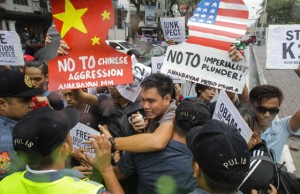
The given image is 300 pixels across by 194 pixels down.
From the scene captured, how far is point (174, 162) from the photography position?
1.99 m

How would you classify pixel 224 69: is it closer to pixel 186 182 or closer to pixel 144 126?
pixel 144 126

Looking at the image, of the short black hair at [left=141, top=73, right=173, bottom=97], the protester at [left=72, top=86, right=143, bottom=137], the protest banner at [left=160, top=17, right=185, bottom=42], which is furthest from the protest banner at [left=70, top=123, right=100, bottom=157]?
the protest banner at [left=160, top=17, right=185, bottom=42]

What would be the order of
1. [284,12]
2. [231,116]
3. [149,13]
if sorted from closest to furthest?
[231,116] < [149,13] < [284,12]

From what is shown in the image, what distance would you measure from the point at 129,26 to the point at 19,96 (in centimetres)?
3846

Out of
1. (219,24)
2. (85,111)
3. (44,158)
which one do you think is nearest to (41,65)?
(85,111)

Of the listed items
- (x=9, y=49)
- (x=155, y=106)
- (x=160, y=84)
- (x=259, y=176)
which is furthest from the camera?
(x=9, y=49)

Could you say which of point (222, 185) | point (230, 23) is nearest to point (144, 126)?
point (222, 185)

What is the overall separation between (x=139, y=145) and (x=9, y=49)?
2.94 metres

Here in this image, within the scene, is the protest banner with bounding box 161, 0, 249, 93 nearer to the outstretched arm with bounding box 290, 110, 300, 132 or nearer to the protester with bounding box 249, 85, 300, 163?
the protester with bounding box 249, 85, 300, 163

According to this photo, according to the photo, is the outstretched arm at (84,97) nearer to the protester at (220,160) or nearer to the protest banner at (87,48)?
the protest banner at (87,48)

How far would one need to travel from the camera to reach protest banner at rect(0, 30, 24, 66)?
13.0ft

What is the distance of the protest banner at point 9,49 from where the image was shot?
3.95 m

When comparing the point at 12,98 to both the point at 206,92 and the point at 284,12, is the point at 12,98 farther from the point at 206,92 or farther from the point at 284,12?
the point at 284,12

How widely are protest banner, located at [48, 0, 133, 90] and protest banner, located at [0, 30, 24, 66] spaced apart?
1.60 m
